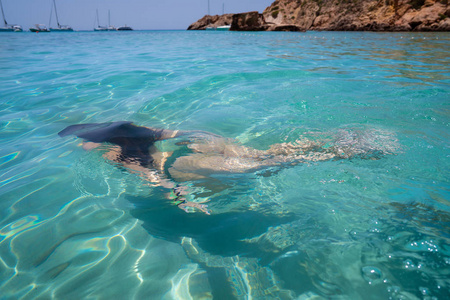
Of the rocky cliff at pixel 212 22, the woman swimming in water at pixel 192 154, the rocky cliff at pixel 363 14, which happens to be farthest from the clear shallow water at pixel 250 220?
the rocky cliff at pixel 212 22

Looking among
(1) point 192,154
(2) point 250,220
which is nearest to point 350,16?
(1) point 192,154

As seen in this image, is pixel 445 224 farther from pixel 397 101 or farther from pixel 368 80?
pixel 368 80

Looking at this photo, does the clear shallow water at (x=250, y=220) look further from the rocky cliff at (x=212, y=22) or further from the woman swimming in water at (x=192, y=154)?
the rocky cliff at (x=212, y=22)

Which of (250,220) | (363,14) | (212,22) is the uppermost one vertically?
(212,22)

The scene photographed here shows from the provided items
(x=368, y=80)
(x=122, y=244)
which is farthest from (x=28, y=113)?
(x=368, y=80)

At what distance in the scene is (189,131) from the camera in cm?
343

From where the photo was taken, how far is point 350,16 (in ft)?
123

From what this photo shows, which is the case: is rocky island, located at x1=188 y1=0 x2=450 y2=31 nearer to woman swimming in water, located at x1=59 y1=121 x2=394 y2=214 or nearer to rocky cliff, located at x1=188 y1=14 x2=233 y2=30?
rocky cliff, located at x1=188 y1=14 x2=233 y2=30

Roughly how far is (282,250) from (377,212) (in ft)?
2.52

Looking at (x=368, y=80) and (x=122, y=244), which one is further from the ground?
(x=368, y=80)

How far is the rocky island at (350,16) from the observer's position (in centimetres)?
2447

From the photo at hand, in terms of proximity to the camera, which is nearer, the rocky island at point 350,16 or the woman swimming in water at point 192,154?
the woman swimming in water at point 192,154

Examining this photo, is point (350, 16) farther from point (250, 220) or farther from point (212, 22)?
point (212, 22)

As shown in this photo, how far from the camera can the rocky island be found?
2447 cm
